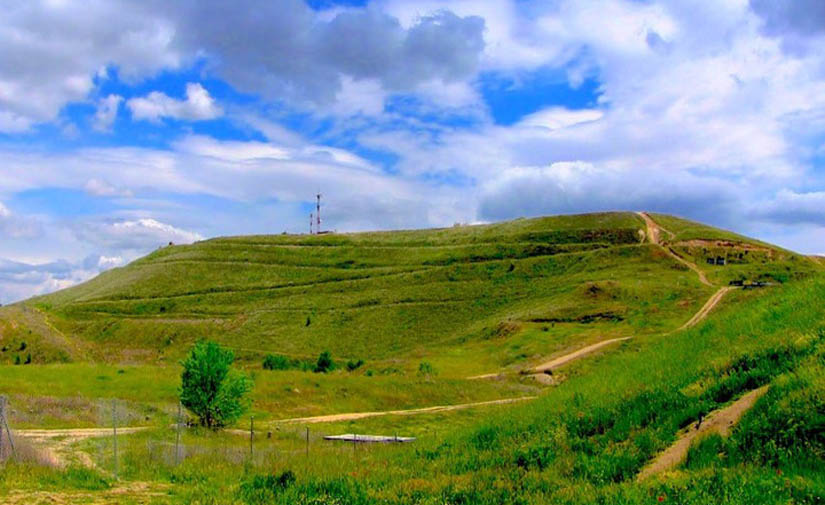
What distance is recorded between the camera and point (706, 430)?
10.2m

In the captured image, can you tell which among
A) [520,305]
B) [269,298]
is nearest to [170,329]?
[269,298]

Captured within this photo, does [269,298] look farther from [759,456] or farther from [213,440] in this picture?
[759,456]

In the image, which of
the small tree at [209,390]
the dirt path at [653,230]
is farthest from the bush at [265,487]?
the dirt path at [653,230]

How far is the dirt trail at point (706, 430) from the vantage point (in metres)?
9.80

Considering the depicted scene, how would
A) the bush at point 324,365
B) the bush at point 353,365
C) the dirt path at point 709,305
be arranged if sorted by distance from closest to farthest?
the bush at point 324,365 < the dirt path at point 709,305 < the bush at point 353,365

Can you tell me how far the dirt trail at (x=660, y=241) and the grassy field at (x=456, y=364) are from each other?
1.23 metres

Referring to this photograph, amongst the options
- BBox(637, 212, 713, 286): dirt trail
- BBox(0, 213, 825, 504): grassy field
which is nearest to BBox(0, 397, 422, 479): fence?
BBox(0, 213, 825, 504): grassy field

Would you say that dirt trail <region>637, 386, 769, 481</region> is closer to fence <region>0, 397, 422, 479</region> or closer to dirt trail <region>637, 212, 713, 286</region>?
fence <region>0, 397, 422, 479</region>

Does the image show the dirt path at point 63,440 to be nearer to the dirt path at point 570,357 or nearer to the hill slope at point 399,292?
the dirt path at point 570,357

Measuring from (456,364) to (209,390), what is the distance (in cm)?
3573

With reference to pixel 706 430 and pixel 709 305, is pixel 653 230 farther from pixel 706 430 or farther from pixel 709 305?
pixel 706 430

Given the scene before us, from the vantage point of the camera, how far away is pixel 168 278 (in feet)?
417

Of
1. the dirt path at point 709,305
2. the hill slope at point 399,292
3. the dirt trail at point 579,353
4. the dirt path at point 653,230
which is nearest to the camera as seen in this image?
the dirt trail at point 579,353

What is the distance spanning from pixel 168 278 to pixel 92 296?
13282mm
